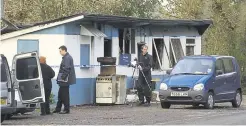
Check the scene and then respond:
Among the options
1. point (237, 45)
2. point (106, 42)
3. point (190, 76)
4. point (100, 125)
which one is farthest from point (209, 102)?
point (237, 45)

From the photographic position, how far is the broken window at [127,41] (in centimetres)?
2633

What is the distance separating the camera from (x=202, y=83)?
21828 mm

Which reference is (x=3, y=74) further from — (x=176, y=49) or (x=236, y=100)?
(x=176, y=49)

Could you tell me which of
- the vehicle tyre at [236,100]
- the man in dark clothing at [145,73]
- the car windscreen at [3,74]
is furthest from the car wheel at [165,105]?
the car windscreen at [3,74]

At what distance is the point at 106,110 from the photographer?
2178 cm

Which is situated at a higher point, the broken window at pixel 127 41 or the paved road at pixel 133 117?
the broken window at pixel 127 41

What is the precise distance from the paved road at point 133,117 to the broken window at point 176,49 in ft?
22.8

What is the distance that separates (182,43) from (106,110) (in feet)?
29.0

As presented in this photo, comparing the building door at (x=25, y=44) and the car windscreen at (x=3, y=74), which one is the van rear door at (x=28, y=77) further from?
the building door at (x=25, y=44)

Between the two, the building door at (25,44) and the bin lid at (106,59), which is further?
the bin lid at (106,59)

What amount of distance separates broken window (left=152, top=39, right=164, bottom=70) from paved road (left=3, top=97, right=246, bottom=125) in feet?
20.3

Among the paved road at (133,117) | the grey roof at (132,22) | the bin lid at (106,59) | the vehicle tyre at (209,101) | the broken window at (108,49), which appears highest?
the grey roof at (132,22)

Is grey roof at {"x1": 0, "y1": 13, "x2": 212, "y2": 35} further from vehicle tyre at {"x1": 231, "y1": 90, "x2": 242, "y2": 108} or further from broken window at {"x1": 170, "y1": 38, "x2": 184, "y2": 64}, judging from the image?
vehicle tyre at {"x1": 231, "y1": 90, "x2": 242, "y2": 108}

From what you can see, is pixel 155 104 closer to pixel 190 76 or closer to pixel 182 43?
pixel 190 76
